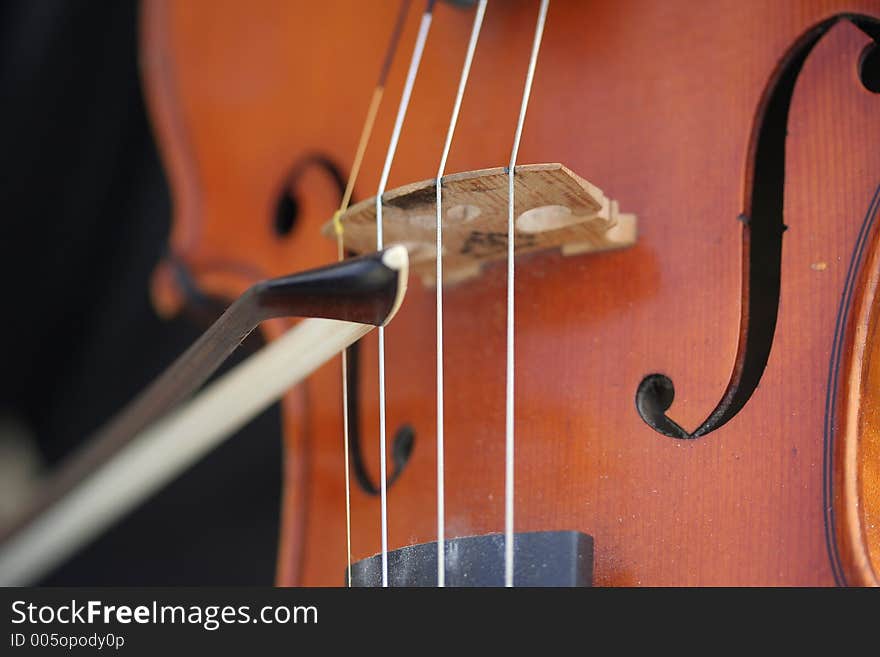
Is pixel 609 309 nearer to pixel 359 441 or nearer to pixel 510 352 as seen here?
pixel 510 352

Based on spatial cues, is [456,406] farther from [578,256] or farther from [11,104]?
[11,104]

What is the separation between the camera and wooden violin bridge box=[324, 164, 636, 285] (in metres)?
0.43

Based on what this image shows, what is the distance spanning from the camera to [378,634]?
0.39 m

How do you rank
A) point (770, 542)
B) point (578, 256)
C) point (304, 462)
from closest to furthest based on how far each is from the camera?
point (770, 542)
point (578, 256)
point (304, 462)

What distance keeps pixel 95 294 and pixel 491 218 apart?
749 mm

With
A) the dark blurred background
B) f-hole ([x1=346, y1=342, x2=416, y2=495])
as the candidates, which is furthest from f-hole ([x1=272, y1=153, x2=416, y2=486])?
the dark blurred background

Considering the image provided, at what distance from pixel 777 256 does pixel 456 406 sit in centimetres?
18

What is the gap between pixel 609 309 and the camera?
47cm

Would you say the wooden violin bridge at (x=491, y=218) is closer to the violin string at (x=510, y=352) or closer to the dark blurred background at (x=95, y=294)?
the violin string at (x=510, y=352)

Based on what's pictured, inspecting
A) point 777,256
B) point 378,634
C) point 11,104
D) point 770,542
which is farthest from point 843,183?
point 11,104

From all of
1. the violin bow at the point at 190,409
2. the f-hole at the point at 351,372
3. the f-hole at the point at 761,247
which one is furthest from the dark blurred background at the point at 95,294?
the f-hole at the point at 761,247

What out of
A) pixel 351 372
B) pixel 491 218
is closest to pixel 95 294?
pixel 351 372

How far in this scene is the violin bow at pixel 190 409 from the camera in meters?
0.40

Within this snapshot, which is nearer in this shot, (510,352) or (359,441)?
(510,352)
